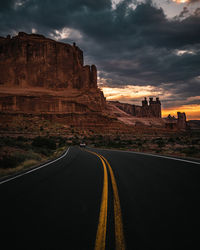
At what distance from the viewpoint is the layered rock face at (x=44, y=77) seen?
87.5m

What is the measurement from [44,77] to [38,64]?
7905 millimetres

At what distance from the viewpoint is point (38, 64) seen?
3807 inches

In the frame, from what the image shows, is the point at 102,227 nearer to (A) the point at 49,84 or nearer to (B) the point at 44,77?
(A) the point at 49,84

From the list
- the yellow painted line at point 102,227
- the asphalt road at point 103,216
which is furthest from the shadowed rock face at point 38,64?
the yellow painted line at point 102,227

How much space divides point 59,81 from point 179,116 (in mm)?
121423

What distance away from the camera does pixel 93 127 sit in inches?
3206

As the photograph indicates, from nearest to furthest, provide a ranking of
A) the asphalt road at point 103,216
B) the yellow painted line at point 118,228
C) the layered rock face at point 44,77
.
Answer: the yellow painted line at point 118,228 → the asphalt road at point 103,216 → the layered rock face at point 44,77

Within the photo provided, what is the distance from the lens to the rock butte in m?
83.8

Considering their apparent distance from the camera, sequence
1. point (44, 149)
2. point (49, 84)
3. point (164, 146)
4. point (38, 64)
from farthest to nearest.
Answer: point (38, 64)
point (49, 84)
point (164, 146)
point (44, 149)

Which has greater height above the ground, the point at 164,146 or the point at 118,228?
the point at 118,228

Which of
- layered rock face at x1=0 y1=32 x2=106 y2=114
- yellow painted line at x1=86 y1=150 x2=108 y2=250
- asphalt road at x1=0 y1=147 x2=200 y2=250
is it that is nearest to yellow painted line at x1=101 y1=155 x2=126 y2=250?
asphalt road at x1=0 y1=147 x2=200 y2=250

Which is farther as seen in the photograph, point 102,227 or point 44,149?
point 44,149

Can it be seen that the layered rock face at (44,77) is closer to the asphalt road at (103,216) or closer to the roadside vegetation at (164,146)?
the roadside vegetation at (164,146)

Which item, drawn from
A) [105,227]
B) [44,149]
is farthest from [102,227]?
[44,149]
